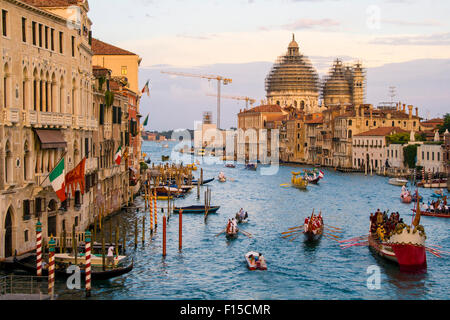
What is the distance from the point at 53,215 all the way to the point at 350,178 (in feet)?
164

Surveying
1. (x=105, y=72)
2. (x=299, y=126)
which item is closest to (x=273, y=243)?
(x=105, y=72)

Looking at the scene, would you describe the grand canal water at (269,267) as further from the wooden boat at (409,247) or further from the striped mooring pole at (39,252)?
the striped mooring pole at (39,252)

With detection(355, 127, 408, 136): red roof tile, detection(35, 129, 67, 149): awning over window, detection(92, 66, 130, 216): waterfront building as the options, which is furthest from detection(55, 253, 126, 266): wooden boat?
detection(355, 127, 408, 136): red roof tile

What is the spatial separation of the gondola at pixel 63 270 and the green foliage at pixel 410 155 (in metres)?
51.7

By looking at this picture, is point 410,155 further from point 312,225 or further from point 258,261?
point 258,261

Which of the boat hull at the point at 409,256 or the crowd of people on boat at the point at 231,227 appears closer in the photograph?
the boat hull at the point at 409,256

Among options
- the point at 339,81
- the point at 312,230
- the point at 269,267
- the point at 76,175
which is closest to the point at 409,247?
the point at 269,267

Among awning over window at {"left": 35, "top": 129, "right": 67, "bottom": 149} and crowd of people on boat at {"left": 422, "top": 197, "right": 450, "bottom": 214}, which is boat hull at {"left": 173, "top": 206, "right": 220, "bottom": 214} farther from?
awning over window at {"left": 35, "top": 129, "right": 67, "bottom": 149}

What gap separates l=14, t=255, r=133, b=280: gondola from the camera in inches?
744

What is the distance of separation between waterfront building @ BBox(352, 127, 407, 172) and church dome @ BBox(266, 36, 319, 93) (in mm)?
59663

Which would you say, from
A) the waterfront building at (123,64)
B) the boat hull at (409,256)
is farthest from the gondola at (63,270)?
the waterfront building at (123,64)

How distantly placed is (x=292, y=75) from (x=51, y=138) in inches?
4878

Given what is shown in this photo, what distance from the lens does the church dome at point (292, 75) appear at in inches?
5625
